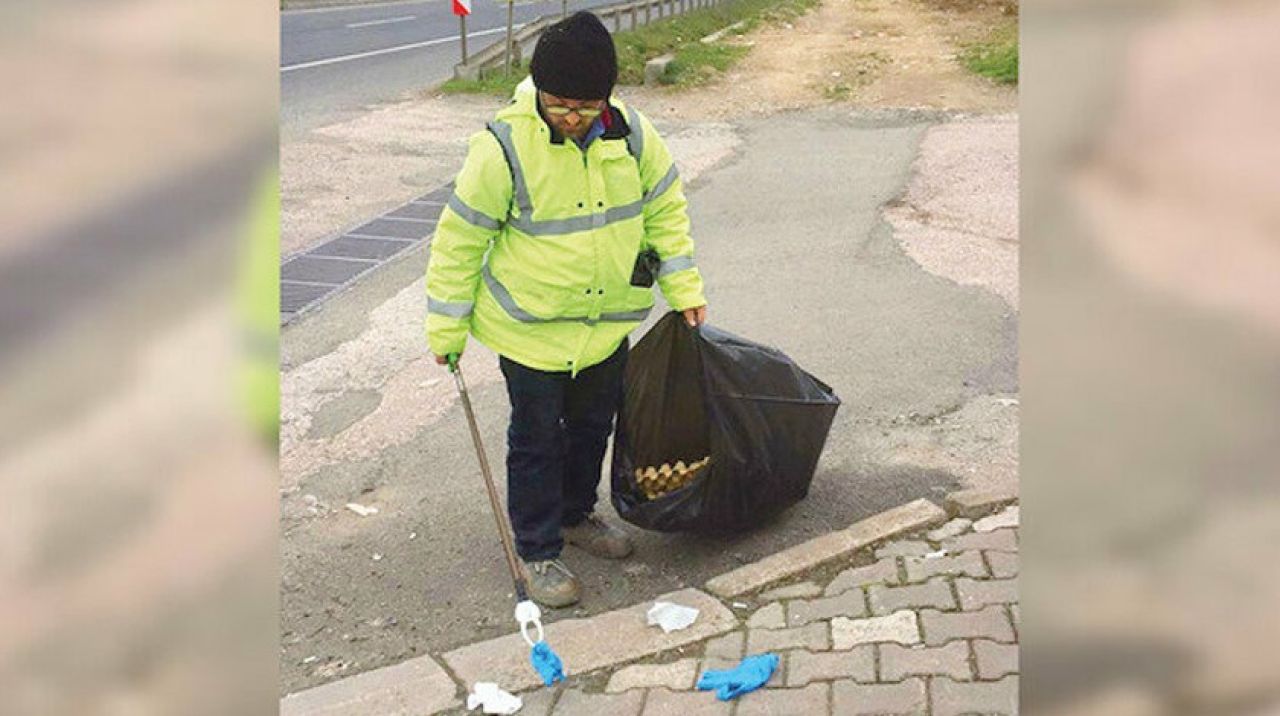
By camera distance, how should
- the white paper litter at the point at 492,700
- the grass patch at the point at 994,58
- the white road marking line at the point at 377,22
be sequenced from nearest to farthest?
the white paper litter at the point at 492,700 → the grass patch at the point at 994,58 → the white road marking line at the point at 377,22

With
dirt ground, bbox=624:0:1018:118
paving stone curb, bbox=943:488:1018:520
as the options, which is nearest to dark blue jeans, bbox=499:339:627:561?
paving stone curb, bbox=943:488:1018:520

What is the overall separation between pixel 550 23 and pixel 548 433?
41.9 ft

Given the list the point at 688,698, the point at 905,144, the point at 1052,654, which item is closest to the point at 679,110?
the point at 905,144

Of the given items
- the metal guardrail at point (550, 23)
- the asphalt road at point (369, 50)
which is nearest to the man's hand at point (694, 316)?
the asphalt road at point (369, 50)

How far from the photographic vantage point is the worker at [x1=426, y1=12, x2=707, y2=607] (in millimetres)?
3697

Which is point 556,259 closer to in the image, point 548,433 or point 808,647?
point 548,433

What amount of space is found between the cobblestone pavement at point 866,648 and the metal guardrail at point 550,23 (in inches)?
402

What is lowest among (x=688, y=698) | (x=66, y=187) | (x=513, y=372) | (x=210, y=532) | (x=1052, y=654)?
(x=688, y=698)

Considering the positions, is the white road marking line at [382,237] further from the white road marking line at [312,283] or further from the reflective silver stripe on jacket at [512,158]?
the reflective silver stripe on jacket at [512,158]

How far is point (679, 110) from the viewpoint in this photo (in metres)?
14.5

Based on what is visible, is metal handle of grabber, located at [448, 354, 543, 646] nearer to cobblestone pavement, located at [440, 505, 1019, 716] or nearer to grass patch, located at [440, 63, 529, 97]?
cobblestone pavement, located at [440, 505, 1019, 716]

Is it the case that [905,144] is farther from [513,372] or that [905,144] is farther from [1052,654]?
[1052,654]

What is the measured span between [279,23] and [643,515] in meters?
3.37

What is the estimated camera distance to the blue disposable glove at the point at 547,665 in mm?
3566
